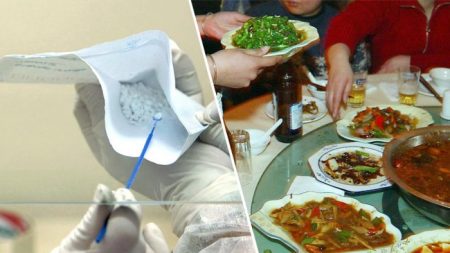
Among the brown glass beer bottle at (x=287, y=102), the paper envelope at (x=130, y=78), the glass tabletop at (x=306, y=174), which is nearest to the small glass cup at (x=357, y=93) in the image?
the glass tabletop at (x=306, y=174)

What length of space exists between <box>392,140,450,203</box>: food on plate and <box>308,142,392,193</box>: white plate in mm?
63

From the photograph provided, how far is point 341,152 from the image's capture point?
4.46ft

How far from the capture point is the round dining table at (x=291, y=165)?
→ 3.60 ft

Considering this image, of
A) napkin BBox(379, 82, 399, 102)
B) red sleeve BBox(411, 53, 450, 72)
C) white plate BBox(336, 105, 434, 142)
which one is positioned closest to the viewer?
white plate BBox(336, 105, 434, 142)

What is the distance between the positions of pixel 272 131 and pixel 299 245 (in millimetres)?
413

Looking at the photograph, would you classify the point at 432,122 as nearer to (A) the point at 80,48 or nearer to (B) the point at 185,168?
(B) the point at 185,168

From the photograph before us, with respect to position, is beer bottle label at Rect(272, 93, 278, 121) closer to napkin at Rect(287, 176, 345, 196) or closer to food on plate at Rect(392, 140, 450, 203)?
napkin at Rect(287, 176, 345, 196)

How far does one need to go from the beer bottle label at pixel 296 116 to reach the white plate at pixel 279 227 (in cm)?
27

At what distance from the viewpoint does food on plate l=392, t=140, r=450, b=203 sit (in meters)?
1.10

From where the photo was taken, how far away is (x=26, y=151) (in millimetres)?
926

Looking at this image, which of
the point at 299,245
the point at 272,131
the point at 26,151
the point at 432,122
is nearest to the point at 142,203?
the point at 26,151

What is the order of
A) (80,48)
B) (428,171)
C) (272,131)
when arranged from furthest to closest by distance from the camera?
(272,131) < (428,171) < (80,48)

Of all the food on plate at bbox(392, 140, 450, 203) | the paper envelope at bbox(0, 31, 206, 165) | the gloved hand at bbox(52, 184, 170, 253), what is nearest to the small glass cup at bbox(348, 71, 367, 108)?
the food on plate at bbox(392, 140, 450, 203)

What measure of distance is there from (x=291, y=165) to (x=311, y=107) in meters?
0.35
